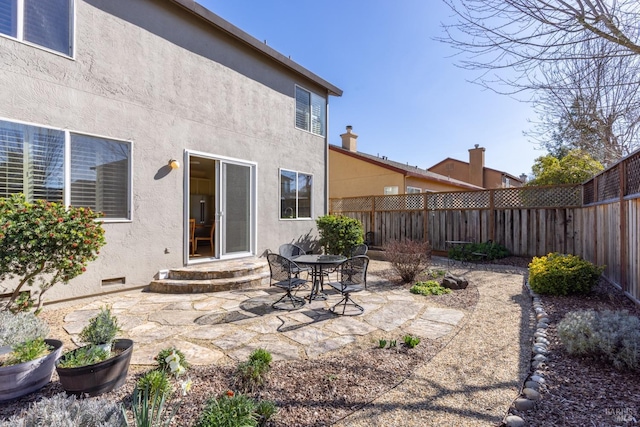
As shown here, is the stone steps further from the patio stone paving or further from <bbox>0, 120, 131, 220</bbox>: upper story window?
<bbox>0, 120, 131, 220</bbox>: upper story window

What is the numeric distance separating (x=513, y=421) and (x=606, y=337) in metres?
1.59

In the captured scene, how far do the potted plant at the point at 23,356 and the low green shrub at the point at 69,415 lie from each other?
0.94 m

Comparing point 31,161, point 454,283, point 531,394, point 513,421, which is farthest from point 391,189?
point 513,421

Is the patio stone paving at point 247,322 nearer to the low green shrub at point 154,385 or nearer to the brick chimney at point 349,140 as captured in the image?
the low green shrub at point 154,385

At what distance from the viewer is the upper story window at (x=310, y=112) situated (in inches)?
376

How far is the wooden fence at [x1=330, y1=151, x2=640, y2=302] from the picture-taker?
16.2 feet

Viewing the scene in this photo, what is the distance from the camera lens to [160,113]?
6242 mm

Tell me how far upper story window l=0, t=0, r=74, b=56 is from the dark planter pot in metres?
5.20

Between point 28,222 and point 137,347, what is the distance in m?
1.91

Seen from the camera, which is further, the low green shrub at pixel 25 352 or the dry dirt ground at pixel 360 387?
the low green shrub at pixel 25 352

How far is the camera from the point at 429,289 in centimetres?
601

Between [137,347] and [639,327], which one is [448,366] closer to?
[639,327]

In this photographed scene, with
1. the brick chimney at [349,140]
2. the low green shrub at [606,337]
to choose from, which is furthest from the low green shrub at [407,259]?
the brick chimney at [349,140]

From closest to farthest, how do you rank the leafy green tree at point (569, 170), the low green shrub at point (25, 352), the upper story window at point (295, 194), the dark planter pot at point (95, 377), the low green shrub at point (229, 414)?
the low green shrub at point (229, 414), the dark planter pot at point (95, 377), the low green shrub at point (25, 352), the upper story window at point (295, 194), the leafy green tree at point (569, 170)
